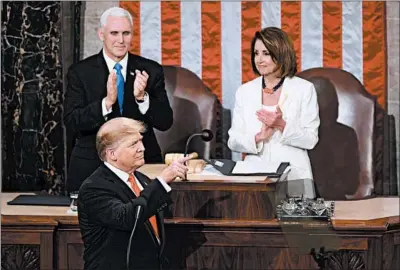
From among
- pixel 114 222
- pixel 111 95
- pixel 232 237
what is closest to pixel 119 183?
pixel 114 222

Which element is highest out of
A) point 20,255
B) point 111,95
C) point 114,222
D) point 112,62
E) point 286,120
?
point 112,62

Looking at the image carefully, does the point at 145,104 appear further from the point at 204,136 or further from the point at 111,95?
the point at 204,136

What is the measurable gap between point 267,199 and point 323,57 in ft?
6.64

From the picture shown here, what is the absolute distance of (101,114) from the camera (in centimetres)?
595

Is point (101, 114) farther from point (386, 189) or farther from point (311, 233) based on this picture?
point (386, 189)

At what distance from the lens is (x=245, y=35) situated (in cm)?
741

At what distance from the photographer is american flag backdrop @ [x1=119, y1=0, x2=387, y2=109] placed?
7.35 metres

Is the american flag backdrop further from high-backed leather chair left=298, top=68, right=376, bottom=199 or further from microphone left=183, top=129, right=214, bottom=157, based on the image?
microphone left=183, top=129, right=214, bottom=157

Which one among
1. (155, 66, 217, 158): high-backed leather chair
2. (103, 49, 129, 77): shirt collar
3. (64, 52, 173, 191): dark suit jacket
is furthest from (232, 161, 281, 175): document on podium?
(155, 66, 217, 158): high-backed leather chair

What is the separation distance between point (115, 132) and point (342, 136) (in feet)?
7.64

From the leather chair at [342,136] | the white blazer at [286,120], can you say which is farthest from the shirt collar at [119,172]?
the leather chair at [342,136]

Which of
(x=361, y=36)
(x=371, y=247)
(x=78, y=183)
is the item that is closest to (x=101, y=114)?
(x=78, y=183)

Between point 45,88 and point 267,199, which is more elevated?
point 45,88

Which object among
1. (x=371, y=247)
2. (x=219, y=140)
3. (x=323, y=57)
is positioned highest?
(x=323, y=57)
